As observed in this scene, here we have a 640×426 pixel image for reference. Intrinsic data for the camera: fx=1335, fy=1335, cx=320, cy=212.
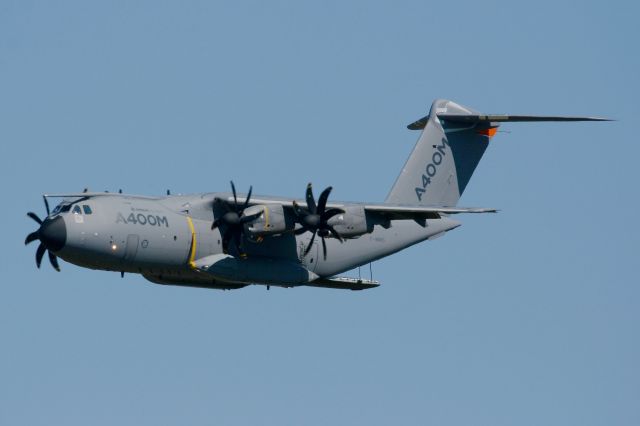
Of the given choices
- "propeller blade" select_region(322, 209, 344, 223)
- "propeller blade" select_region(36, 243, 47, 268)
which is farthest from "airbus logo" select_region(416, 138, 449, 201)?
"propeller blade" select_region(36, 243, 47, 268)

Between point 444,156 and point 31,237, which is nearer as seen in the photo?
point 31,237

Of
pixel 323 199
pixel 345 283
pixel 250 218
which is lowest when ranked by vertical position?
pixel 345 283

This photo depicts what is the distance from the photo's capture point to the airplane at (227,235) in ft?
105

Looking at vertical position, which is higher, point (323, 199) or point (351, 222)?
point (323, 199)

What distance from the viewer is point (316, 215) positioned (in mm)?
33281

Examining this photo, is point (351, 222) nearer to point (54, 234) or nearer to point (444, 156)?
point (444, 156)

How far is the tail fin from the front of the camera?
3775 cm

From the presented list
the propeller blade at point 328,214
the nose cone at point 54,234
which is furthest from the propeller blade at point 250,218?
the nose cone at point 54,234

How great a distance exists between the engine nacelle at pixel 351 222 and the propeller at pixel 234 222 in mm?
2001

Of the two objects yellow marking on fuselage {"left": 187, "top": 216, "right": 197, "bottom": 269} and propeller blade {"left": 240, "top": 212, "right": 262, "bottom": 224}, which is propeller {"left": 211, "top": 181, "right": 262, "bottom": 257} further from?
Answer: yellow marking on fuselage {"left": 187, "top": 216, "right": 197, "bottom": 269}

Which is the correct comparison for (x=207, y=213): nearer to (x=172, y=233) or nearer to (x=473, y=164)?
(x=172, y=233)

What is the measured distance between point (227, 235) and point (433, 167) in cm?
751

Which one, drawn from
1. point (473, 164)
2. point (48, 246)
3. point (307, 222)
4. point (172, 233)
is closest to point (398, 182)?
point (473, 164)

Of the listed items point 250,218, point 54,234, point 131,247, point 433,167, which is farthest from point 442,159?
point 54,234
